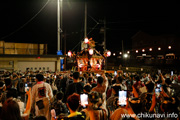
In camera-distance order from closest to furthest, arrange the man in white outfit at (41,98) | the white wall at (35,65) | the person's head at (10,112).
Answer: the person's head at (10,112) → the man in white outfit at (41,98) → the white wall at (35,65)

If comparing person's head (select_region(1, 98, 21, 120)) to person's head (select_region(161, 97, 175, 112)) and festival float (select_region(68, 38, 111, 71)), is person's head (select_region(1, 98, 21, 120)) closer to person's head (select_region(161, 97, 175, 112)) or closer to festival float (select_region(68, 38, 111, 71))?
person's head (select_region(161, 97, 175, 112))

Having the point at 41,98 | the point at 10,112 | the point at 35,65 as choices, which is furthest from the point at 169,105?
the point at 35,65

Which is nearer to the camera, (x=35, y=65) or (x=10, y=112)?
(x=10, y=112)

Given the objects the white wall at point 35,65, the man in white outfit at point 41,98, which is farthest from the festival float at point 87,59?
the man in white outfit at point 41,98

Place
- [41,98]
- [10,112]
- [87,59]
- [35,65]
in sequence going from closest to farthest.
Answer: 1. [10,112]
2. [41,98]
3. [87,59]
4. [35,65]

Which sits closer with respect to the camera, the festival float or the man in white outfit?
the man in white outfit

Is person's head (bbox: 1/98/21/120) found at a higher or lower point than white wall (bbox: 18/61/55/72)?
lower

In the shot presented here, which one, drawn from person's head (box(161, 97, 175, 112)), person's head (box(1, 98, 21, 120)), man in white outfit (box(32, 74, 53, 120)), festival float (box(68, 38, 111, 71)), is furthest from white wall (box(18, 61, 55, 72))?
person's head (box(161, 97, 175, 112))

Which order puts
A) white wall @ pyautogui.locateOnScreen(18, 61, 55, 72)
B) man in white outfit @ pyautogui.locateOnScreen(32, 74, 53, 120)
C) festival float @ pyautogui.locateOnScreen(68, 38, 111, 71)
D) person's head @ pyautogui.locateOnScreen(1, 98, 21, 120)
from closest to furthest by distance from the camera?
person's head @ pyautogui.locateOnScreen(1, 98, 21, 120) < man in white outfit @ pyautogui.locateOnScreen(32, 74, 53, 120) < festival float @ pyautogui.locateOnScreen(68, 38, 111, 71) < white wall @ pyautogui.locateOnScreen(18, 61, 55, 72)

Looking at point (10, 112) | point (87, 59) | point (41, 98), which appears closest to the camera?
point (10, 112)

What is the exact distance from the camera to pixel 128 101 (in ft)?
10.9

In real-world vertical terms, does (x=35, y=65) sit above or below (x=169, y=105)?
above

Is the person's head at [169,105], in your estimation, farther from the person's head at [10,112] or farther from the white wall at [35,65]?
the white wall at [35,65]

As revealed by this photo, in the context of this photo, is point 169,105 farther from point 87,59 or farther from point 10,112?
point 87,59
